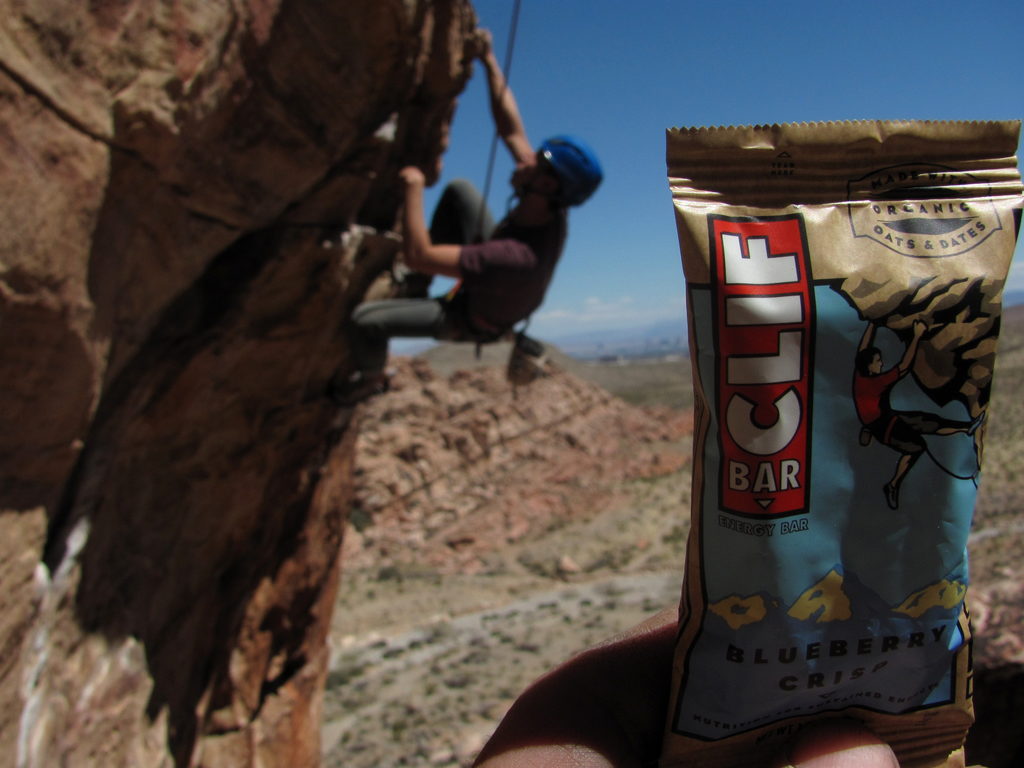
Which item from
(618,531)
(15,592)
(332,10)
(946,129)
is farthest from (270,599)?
(618,531)

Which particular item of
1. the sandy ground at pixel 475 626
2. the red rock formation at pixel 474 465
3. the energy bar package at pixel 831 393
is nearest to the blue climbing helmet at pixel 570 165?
the energy bar package at pixel 831 393

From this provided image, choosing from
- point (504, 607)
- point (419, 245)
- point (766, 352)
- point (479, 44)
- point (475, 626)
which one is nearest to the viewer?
point (766, 352)

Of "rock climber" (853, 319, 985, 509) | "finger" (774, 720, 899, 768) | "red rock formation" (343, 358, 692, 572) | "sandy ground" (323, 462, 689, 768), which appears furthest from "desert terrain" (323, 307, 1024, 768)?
"rock climber" (853, 319, 985, 509)

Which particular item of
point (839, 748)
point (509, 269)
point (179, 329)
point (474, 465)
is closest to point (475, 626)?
point (474, 465)

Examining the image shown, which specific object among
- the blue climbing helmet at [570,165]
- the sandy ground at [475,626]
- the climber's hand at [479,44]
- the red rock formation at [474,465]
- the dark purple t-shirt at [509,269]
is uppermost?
the climber's hand at [479,44]

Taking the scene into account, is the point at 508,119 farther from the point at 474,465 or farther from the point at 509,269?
the point at 474,465

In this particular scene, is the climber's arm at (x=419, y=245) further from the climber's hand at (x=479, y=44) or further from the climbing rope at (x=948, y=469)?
the climbing rope at (x=948, y=469)
